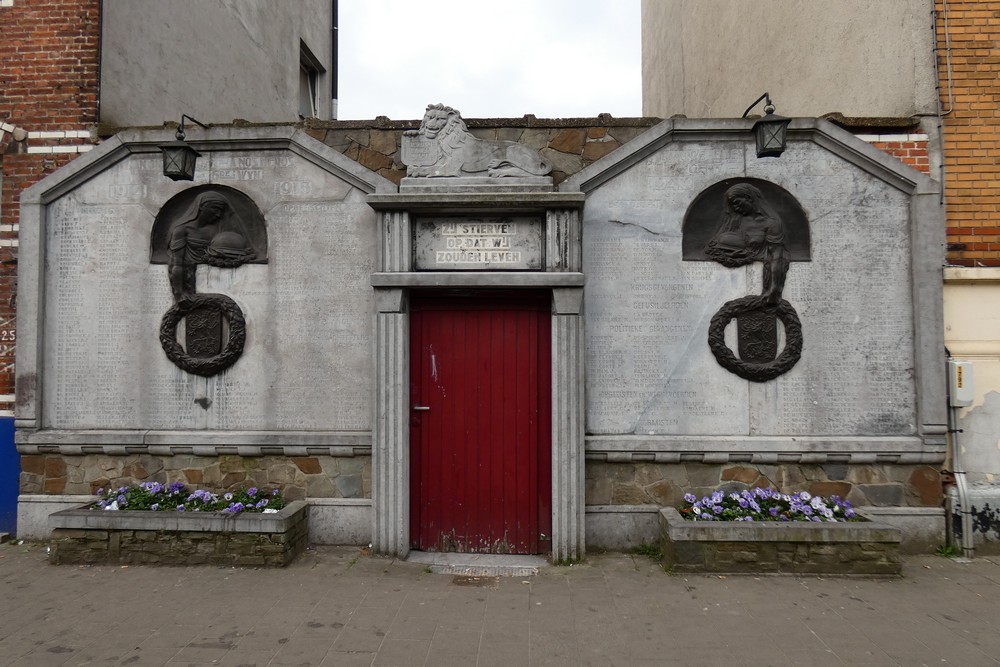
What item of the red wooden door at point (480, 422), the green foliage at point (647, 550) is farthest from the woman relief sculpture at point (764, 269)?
the green foliage at point (647, 550)

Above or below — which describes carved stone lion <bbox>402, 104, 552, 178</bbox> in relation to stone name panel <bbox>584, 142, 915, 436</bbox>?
above

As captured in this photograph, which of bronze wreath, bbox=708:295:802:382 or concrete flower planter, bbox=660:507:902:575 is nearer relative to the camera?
concrete flower planter, bbox=660:507:902:575

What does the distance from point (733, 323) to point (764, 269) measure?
22.6 inches

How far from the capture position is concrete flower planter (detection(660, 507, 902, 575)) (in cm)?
466

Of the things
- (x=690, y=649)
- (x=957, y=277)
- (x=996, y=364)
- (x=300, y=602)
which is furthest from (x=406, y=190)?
(x=996, y=364)

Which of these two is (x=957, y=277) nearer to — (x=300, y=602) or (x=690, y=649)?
(x=690, y=649)

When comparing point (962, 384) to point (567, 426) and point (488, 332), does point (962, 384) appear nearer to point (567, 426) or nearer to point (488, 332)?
point (567, 426)

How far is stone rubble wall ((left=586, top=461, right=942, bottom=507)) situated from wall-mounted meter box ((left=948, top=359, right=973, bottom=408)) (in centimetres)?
65

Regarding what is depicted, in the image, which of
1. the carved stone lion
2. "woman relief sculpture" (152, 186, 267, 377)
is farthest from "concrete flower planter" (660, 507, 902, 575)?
"woman relief sculpture" (152, 186, 267, 377)

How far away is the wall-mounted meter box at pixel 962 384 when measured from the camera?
5156 mm

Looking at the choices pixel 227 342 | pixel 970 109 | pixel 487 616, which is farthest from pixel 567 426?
pixel 970 109

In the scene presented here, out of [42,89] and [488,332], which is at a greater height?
[42,89]

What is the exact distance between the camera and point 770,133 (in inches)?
197

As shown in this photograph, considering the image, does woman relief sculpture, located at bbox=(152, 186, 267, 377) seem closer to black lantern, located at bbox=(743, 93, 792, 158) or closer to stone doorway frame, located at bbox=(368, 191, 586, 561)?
stone doorway frame, located at bbox=(368, 191, 586, 561)
